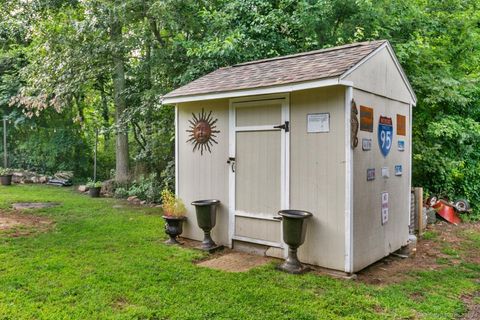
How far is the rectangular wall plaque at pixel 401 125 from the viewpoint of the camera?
4.78m

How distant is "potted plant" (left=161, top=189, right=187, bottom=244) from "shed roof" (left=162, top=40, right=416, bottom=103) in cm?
142

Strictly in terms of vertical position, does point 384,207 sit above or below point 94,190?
above

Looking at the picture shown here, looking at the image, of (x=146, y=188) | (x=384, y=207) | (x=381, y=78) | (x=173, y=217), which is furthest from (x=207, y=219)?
(x=146, y=188)

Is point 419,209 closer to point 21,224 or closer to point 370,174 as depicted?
Result: point 370,174

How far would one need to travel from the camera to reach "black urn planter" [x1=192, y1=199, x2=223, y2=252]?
4684 millimetres

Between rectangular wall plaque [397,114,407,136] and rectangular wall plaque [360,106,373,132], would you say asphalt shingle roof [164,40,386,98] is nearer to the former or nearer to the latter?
rectangular wall plaque [360,106,373,132]

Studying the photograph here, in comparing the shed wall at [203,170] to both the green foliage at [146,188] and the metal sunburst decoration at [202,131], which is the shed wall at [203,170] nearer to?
the metal sunburst decoration at [202,131]

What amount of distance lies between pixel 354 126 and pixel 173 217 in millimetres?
2653

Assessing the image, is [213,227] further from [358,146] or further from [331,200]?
[358,146]

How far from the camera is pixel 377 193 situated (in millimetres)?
4281

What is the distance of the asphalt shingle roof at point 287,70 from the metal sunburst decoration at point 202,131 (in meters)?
0.37

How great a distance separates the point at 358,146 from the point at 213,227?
2154 mm

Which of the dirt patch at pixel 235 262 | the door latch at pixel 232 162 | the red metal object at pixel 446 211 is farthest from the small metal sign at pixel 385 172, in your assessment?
the red metal object at pixel 446 211

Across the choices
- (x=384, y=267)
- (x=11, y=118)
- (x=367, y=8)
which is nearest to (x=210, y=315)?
(x=384, y=267)
